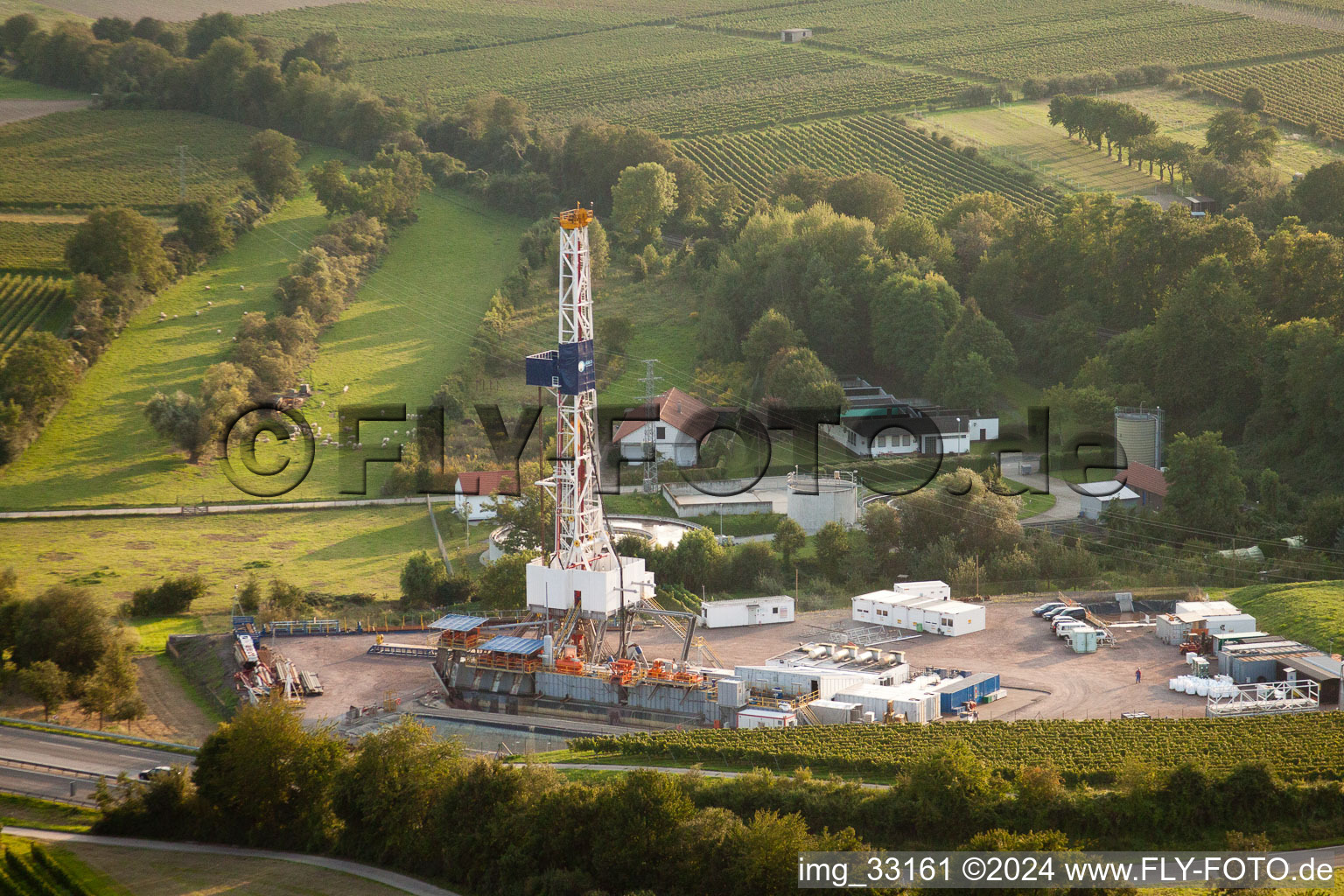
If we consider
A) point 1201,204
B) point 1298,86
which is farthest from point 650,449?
point 1298,86

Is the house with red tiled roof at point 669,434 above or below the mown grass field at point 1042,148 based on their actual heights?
below

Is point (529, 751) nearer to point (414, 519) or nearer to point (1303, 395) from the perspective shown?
point (414, 519)

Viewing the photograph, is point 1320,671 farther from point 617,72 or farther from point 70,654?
point 617,72

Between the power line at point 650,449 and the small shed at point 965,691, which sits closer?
the small shed at point 965,691

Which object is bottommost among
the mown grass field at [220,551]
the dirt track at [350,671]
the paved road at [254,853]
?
the mown grass field at [220,551]

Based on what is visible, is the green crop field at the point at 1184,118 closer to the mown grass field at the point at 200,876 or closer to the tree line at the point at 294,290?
the tree line at the point at 294,290

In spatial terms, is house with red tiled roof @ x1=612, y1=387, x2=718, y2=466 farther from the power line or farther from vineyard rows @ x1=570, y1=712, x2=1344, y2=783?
vineyard rows @ x1=570, y1=712, x2=1344, y2=783

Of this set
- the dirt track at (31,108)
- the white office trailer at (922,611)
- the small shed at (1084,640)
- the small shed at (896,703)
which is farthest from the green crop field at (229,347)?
the small shed at (1084,640)
